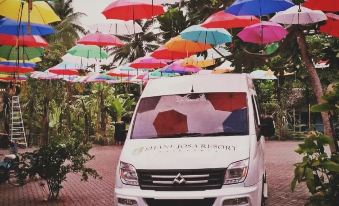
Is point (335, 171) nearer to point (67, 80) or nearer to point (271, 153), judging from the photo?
point (271, 153)

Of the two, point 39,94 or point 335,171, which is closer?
point 335,171

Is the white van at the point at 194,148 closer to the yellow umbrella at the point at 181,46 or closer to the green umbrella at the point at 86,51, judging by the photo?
the yellow umbrella at the point at 181,46

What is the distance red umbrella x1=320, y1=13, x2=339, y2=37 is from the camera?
9.09 metres

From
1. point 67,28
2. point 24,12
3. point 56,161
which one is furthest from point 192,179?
point 67,28

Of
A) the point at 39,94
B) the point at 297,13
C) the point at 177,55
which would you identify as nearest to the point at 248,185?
the point at 297,13

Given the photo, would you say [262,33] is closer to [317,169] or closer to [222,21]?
[222,21]

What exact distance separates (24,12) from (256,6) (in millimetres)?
4642

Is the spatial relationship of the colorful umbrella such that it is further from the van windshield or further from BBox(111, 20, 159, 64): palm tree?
BBox(111, 20, 159, 64): palm tree

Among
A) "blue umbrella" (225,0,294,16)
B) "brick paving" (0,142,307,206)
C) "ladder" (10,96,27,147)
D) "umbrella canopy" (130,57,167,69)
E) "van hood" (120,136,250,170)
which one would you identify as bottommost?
"brick paving" (0,142,307,206)

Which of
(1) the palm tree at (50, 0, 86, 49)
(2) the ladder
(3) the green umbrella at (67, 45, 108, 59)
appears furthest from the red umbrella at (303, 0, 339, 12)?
(1) the palm tree at (50, 0, 86, 49)

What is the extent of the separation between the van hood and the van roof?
1.14 m

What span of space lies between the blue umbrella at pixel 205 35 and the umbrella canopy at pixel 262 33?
1440 millimetres

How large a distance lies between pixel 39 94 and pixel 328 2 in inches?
742

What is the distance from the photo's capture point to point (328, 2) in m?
7.84
